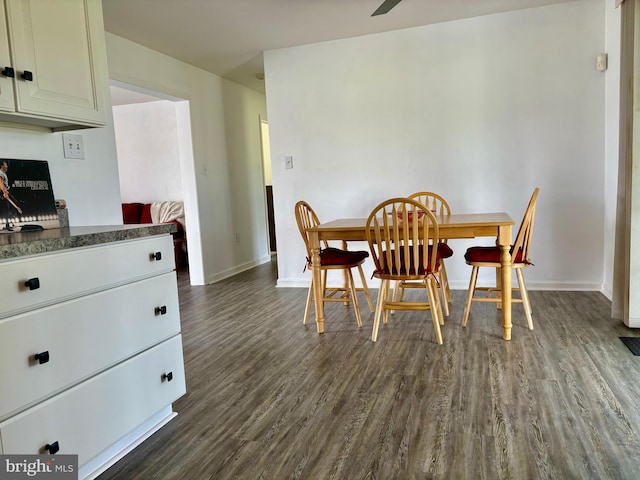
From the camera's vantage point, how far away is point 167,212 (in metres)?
Result: 6.17

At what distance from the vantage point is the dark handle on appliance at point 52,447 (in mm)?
1315

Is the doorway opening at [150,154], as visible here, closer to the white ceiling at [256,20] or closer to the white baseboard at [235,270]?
the white baseboard at [235,270]

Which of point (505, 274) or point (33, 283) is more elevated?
point (33, 283)

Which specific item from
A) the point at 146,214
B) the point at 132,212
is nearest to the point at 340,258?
the point at 146,214

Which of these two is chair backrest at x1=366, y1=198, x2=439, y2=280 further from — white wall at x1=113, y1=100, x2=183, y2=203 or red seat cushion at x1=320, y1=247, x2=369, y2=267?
white wall at x1=113, y1=100, x2=183, y2=203

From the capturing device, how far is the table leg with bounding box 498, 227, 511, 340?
2689 mm

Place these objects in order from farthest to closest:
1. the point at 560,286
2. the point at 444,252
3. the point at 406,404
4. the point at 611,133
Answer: the point at 560,286
the point at 611,133
the point at 444,252
the point at 406,404

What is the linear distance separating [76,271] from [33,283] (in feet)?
0.51

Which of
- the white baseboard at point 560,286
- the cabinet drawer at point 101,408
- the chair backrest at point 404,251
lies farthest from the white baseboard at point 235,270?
the cabinet drawer at point 101,408

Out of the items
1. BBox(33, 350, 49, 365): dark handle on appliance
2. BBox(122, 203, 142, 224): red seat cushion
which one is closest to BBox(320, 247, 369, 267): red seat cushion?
BBox(33, 350, 49, 365): dark handle on appliance

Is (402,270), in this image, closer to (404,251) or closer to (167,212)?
(404,251)

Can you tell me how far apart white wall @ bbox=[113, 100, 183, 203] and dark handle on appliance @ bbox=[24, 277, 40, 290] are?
17.6 feet

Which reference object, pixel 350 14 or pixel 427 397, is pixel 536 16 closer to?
pixel 350 14

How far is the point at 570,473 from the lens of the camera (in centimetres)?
145
